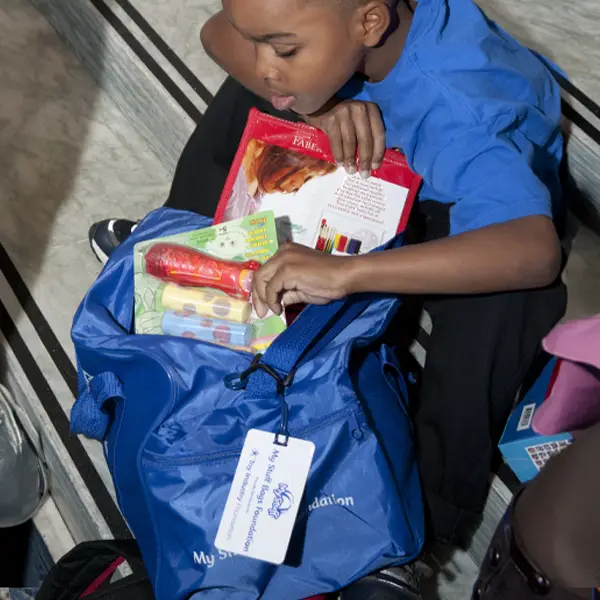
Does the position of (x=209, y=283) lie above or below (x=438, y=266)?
below

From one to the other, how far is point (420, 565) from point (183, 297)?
46 cm

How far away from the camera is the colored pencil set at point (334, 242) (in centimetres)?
101

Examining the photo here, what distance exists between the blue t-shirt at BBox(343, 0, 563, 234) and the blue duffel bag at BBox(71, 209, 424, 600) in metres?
0.19

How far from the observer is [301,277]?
2.85 ft

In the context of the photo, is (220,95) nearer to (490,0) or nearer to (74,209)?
(74,209)

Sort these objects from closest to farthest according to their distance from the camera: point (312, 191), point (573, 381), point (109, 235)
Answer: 1. point (573, 381)
2. point (312, 191)
3. point (109, 235)

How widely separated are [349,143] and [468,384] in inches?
13.3

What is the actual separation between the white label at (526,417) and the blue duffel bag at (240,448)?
0.16m

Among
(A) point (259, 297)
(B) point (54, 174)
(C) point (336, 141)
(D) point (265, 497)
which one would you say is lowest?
(B) point (54, 174)

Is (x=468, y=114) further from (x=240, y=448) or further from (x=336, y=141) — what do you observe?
(x=240, y=448)

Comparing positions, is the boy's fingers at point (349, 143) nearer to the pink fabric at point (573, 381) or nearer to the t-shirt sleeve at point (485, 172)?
the t-shirt sleeve at point (485, 172)

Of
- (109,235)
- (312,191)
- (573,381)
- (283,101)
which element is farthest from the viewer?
(109,235)

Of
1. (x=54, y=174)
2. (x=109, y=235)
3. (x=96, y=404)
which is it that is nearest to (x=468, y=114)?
(x=96, y=404)

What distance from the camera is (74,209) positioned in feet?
4.75
